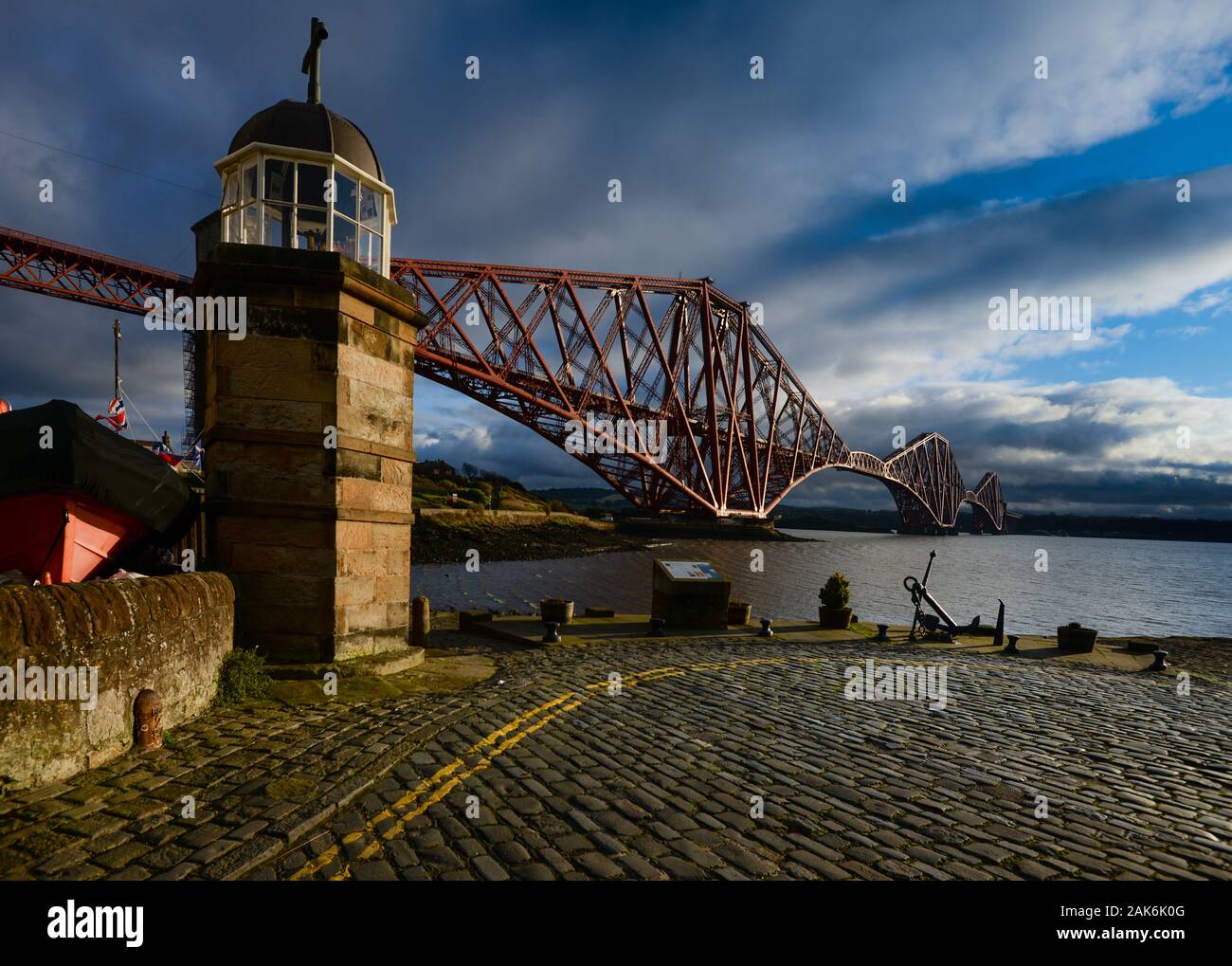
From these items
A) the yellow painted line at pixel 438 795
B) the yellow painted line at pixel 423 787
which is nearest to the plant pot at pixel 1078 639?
the yellow painted line at pixel 423 787

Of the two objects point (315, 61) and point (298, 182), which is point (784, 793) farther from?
point (315, 61)

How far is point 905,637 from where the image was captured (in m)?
15.9

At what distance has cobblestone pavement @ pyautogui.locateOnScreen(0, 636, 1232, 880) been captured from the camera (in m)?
3.91

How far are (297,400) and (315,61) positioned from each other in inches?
218

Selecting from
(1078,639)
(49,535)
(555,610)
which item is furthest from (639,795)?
(1078,639)

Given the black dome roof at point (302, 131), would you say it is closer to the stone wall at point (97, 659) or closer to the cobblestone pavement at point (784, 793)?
the stone wall at point (97, 659)

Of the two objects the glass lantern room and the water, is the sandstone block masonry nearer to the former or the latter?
the glass lantern room

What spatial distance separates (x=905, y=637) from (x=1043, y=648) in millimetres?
3285

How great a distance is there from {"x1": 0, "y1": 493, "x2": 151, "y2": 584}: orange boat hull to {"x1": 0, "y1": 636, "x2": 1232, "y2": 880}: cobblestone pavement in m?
2.23

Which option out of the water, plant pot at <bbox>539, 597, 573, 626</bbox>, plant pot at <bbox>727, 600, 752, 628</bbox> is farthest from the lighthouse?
the water

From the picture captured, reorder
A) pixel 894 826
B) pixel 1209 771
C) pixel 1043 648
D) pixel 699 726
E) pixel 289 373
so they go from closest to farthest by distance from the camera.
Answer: pixel 894 826 → pixel 1209 771 → pixel 699 726 → pixel 289 373 → pixel 1043 648

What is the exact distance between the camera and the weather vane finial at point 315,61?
30.0 feet
